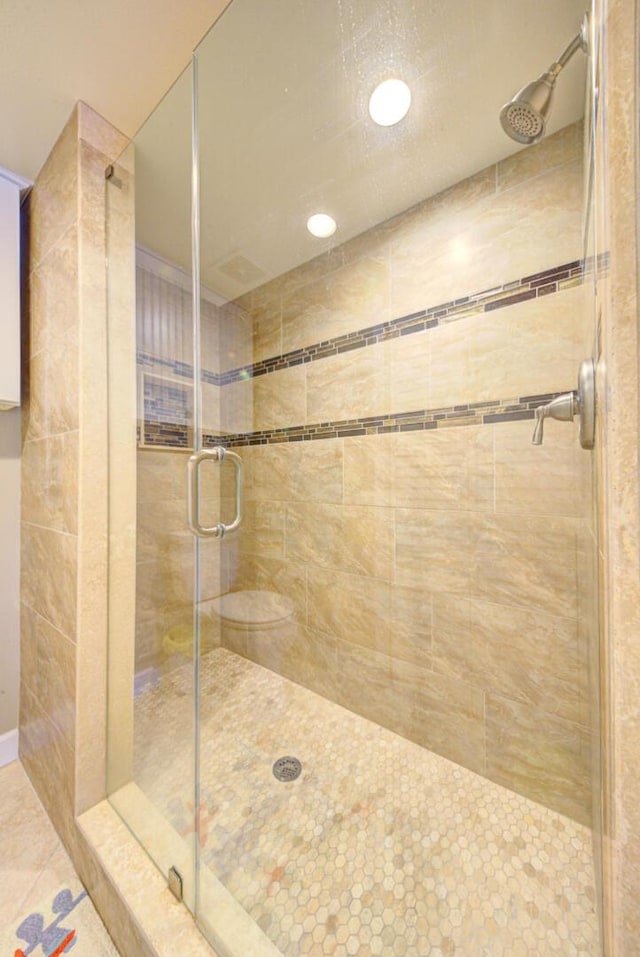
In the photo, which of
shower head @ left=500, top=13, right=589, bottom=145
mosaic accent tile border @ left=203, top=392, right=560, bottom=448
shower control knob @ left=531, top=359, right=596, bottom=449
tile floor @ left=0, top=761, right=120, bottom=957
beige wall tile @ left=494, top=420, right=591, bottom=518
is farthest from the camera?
mosaic accent tile border @ left=203, top=392, right=560, bottom=448

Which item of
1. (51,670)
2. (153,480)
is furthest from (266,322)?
(51,670)

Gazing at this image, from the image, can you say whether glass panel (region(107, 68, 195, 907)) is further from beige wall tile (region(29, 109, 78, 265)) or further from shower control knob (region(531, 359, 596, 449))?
shower control knob (region(531, 359, 596, 449))

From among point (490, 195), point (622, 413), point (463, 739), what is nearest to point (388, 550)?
point (463, 739)

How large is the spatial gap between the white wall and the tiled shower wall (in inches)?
25.5

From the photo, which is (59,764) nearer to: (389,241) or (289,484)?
(289,484)

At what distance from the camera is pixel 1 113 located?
1070 millimetres

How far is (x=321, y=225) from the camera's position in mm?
1442

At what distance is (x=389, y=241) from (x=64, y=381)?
49.6 inches

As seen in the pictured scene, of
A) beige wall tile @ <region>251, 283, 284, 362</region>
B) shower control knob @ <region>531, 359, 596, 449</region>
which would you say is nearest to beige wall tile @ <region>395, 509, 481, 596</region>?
shower control knob @ <region>531, 359, 596, 449</region>

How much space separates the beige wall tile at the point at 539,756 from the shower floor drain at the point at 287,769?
64 cm

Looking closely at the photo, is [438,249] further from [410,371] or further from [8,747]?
[8,747]

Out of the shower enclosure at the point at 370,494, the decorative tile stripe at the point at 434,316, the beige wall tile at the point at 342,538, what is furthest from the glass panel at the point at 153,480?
the beige wall tile at the point at 342,538

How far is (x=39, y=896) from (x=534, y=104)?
7.56 feet

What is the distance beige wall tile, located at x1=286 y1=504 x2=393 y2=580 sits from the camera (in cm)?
144
